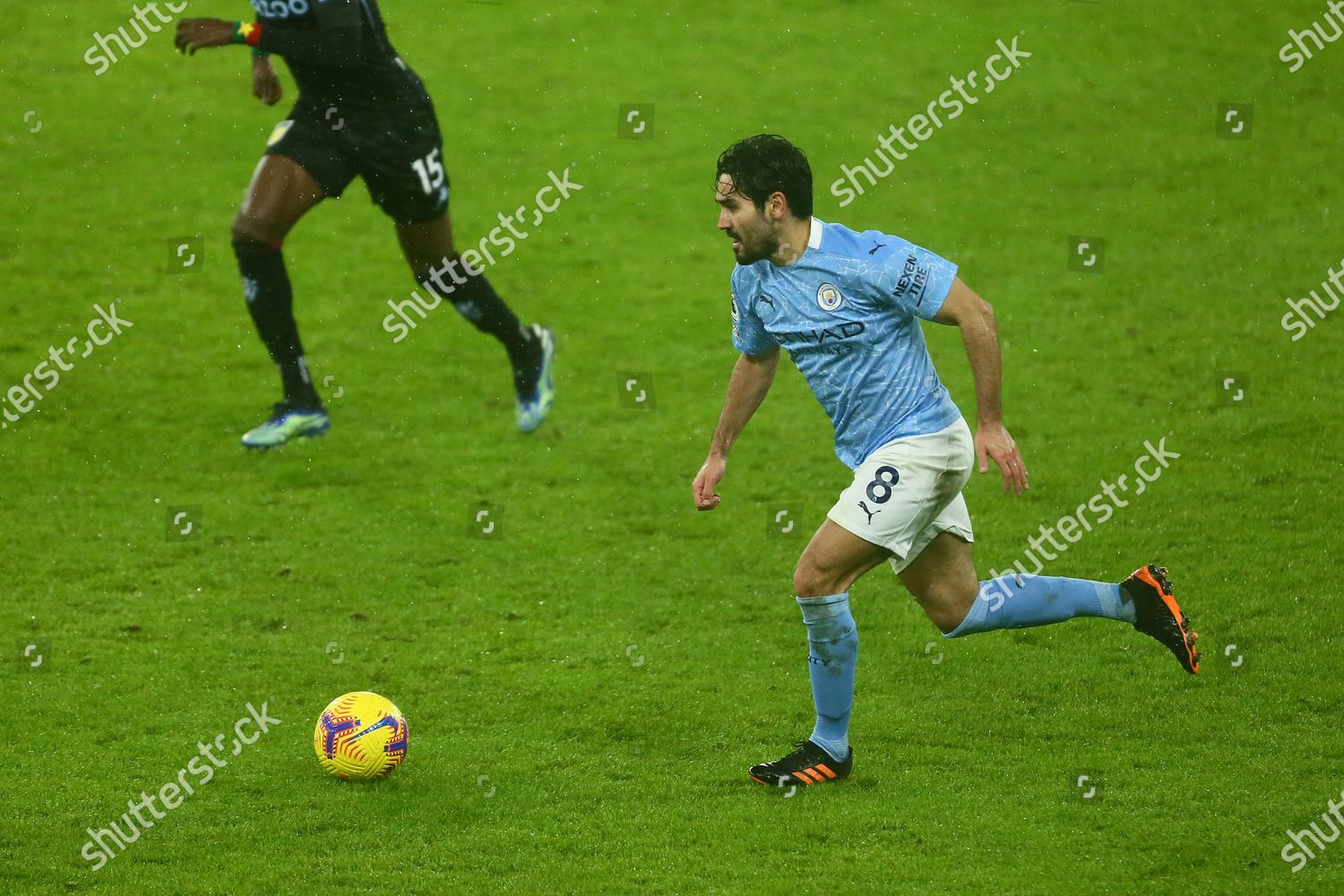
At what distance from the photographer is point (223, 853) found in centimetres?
514

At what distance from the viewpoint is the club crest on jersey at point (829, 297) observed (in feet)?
17.6

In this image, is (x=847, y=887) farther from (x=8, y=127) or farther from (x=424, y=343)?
(x=8, y=127)

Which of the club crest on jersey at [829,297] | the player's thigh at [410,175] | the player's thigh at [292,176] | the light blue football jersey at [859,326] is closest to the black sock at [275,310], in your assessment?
the player's thigh at [292,176]

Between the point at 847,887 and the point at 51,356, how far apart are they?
7.74 metres

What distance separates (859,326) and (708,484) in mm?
869

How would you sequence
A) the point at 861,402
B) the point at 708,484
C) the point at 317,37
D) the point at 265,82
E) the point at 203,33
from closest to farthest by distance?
1. the point at 861,402
2. the point at 708,484
3. the point at 203,33
4. the point at 317,37
5. the point at 265,82

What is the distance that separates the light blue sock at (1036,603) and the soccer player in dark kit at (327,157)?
4.04 metres

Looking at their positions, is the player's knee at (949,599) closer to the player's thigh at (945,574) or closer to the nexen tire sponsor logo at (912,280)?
the player's thigh at (945,574)

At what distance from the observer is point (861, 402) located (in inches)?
216

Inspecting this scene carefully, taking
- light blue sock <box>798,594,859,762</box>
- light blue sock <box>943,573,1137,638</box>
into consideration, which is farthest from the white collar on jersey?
light blue sock <box>943,573,1137,638</box>

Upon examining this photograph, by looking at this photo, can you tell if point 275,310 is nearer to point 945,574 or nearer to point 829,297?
point 829,297

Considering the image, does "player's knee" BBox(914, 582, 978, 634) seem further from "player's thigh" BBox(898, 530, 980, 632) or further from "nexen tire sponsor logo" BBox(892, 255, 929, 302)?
"nexen tire sponsor logo" BBox(892, 255, 929, 302)

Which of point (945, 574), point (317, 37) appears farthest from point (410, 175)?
point (945, 574)

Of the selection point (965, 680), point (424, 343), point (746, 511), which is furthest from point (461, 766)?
point (424, 343)
